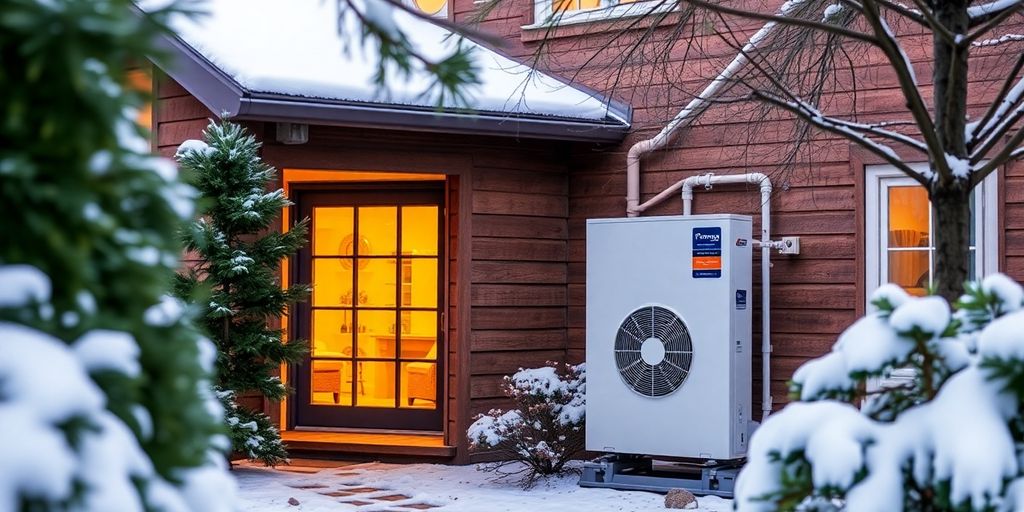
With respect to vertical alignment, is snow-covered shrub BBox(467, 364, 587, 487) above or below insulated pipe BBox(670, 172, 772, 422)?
below

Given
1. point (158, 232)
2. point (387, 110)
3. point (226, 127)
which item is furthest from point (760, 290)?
point (158, 232)

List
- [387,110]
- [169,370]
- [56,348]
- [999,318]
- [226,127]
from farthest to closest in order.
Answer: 1. [387,110]
2. [226,127]
3. [999,318]
4. [169,370]
5. [56,348]

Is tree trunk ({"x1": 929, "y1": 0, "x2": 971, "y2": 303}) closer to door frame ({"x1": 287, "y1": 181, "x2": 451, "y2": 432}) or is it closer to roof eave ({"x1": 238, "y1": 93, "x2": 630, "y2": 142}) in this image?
roof eave ({"x1": 238, "y1": 93, "x2": 630, "y2": 142})

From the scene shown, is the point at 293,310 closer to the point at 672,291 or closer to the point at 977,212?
the point at 672,291

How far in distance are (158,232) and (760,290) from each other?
6393 millimetres

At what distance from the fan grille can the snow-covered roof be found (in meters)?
1.33

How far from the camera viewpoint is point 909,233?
7.34 metres

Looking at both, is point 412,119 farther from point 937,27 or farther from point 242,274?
point 937,27

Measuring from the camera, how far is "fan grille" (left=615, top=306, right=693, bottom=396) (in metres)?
7.34

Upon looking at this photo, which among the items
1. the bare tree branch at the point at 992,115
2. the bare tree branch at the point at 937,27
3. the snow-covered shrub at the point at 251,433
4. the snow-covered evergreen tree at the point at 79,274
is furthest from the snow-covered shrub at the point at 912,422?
the snow-covered shrub at the point at 251,433

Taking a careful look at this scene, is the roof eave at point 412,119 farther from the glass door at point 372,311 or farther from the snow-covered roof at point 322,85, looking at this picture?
the glass door at point 372,311

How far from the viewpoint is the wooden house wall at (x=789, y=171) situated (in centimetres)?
737

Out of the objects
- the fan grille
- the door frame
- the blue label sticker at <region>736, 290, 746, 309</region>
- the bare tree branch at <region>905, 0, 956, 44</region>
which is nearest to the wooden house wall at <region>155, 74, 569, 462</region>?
the door frame

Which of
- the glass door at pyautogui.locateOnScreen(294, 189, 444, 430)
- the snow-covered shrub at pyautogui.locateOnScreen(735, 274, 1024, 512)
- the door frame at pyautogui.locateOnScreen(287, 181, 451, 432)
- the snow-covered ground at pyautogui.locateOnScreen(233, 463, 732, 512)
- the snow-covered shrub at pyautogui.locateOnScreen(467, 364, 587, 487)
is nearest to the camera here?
the snow-covered shrub at pyautogui.locateOnScreen(735, 274, 1024, 512)
